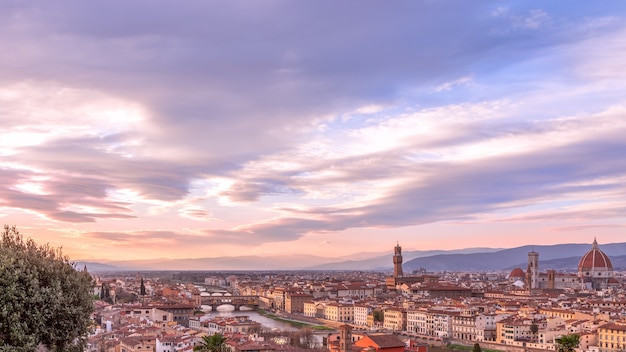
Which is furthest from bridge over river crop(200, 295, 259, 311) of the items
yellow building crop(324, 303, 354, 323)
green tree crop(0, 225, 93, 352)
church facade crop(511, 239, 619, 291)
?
green tree crop(0, 225, 93, 352)

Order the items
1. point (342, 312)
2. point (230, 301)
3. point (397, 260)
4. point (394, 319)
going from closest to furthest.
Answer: point (394, 319)
point (342, 312)
point (230, 301)
point (397, 260)

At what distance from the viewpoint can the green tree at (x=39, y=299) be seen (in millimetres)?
8516

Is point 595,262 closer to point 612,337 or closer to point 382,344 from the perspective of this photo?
point 612,337

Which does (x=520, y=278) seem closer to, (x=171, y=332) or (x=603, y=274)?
(x=603, y=274)

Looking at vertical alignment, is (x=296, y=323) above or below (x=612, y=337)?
below

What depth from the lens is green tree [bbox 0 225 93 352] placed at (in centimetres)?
852

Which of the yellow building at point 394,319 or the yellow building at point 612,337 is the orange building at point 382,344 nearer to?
the yellow building at point 612,337

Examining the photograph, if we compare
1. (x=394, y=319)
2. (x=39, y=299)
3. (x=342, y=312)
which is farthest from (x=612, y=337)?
(x=39, y=299)

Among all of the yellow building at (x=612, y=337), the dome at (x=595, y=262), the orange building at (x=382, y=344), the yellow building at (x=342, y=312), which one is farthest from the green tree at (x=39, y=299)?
the dome at (x=595, y=262)

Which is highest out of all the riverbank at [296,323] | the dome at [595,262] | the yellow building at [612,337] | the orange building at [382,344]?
the dome at [595,262]

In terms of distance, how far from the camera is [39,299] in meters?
8.73

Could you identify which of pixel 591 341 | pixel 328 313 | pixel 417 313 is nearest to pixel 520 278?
pixel 328 313

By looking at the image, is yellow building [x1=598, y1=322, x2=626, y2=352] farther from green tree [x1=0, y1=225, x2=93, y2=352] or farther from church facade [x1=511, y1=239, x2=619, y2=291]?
church facade [x1=511, y1=239, x2=619, y2=291]

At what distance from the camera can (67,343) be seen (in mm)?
9336
